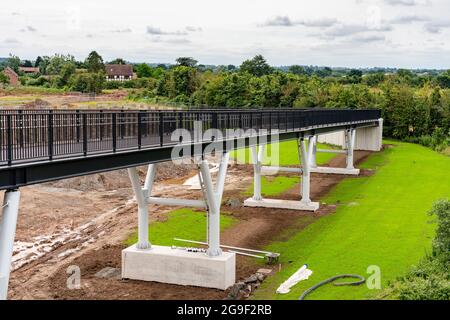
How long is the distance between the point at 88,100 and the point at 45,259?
57108 mm

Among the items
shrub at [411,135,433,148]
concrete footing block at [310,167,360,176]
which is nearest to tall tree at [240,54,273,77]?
shrub at [411,135,433,148]

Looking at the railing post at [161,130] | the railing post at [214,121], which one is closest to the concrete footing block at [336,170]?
the railing post at [214,121]

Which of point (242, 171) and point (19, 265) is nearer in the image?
point (19, 265)

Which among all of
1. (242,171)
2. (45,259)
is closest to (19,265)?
(45,259)

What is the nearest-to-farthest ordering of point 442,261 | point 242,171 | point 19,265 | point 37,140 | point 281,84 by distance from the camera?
point 37,140 < point 442,261 < point 19,265 < point 242,171 < point 281,84

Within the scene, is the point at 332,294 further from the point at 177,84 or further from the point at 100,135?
the point at 177,84

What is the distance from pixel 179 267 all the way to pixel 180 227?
27.3 ft

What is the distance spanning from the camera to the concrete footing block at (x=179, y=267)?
23.2 m

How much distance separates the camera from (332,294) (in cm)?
2153

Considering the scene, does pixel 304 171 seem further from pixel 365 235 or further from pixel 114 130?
pixel 114 130

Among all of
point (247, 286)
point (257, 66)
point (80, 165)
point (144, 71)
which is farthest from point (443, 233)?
point (144, 71)

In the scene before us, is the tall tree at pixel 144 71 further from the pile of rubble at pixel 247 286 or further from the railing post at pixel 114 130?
the railing post at pixel 114 130

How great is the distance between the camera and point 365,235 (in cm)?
3016

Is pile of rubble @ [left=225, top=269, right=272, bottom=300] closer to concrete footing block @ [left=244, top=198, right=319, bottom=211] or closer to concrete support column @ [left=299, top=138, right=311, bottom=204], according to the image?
concrete footing block @ [left=244, top=198, right=319, bottom=211]
